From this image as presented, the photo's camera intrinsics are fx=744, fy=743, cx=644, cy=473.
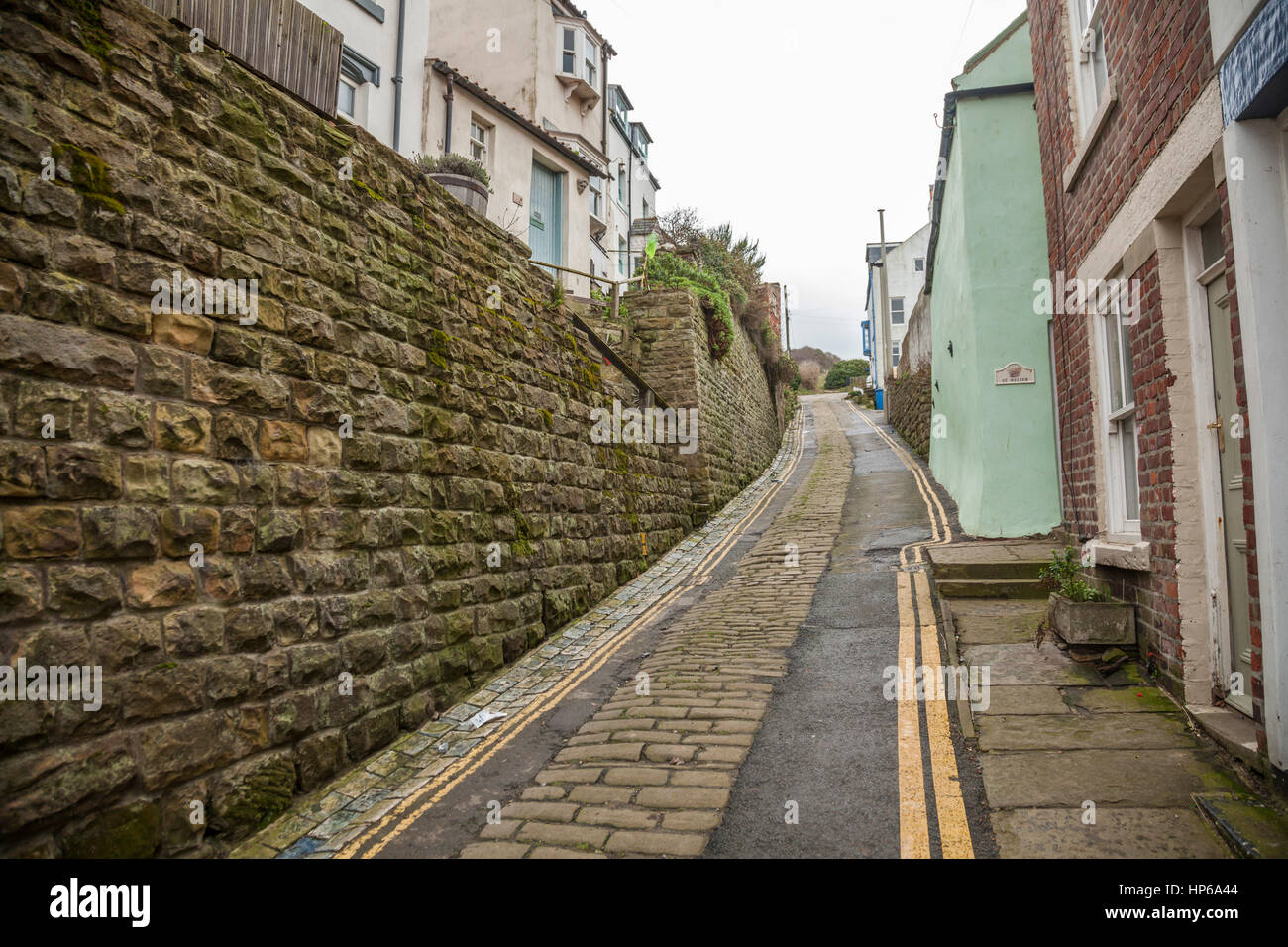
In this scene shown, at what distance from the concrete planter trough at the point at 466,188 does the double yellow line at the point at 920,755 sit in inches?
239

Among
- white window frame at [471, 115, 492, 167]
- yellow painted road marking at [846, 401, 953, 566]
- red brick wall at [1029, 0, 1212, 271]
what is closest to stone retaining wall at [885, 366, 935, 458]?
yellow painted road marking at [846, 401, 953, 566]

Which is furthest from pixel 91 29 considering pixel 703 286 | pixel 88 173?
pixel 703 286

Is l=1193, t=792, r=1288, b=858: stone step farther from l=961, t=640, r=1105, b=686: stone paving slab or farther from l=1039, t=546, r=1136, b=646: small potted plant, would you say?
l=1039, t=546, r=1136, b=646: small potted plant

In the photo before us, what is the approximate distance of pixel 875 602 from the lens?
7719 mm

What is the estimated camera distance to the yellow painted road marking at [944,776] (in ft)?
11.4

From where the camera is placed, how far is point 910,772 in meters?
4.20

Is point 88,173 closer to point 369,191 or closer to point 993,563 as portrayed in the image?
point 369,191

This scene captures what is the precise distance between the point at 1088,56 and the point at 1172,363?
347 centimetres

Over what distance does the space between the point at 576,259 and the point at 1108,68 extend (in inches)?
617

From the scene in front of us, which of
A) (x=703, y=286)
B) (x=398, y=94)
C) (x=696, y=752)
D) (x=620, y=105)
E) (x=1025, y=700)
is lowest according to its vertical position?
(x=696, y=752)

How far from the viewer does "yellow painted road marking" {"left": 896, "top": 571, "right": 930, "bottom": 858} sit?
3504 millimetres

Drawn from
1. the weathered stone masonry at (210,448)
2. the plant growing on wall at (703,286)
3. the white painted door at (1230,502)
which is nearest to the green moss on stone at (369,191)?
the weathered stone masonry at (210,448)
